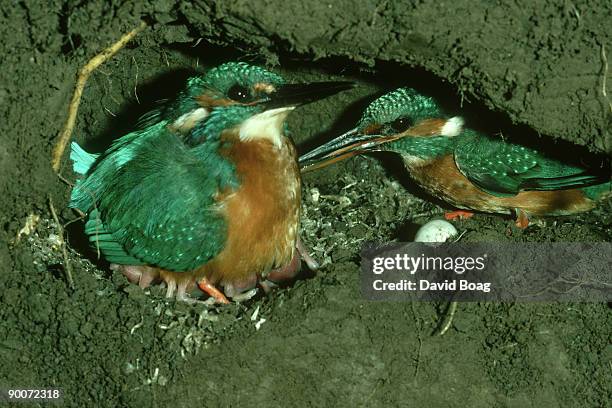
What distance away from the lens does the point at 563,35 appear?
331 cm

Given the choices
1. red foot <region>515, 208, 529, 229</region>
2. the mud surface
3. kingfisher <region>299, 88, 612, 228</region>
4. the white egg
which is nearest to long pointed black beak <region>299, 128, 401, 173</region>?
kingfisher <region>299, 88, 612, 228</region>

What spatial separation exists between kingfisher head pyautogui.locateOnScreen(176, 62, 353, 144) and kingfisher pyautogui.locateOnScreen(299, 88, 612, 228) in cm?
67

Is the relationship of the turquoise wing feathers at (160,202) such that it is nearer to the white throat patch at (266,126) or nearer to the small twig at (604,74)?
the white throat patch at (266,126)

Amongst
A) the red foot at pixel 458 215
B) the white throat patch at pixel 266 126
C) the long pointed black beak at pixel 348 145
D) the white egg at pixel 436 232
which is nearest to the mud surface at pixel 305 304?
the white throat patch at pixel 266 126

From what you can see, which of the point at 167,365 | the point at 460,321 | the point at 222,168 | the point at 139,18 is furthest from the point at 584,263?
the point at 139,18

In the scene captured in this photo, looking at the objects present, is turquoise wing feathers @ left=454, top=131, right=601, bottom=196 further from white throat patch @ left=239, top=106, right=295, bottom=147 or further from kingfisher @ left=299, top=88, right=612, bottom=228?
white throat patch @ left=239, top=106, right=295, bottom=147

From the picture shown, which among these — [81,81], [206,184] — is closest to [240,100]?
[206,184]

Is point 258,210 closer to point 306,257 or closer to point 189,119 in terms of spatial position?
point 189,119

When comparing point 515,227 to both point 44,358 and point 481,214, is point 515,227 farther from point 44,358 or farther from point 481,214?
point 44,358

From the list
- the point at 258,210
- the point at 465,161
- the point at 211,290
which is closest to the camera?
the point at 258,210

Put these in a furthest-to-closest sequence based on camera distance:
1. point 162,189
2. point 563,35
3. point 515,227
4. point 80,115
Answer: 1. point 80,115
2. point 515,227
3. point 162,189
4. point 563,35

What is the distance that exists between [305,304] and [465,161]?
1.58 metres

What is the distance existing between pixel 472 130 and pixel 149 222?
2201 millimetres

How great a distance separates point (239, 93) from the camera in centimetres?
388
